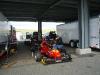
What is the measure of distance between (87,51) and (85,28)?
2.02m

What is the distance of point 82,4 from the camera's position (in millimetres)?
13570

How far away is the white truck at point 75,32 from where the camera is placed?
1494 centimetres

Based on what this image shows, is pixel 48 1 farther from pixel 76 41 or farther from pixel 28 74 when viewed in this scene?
pixel 28 74

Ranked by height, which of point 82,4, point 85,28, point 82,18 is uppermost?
point 82,4

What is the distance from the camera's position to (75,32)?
20.0 meters

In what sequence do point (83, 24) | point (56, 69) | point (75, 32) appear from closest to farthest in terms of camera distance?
point (56, 69)
point (83, 24)
point (75, 32)

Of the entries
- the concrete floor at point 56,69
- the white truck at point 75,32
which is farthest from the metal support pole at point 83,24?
the concrete floor at point 56,69

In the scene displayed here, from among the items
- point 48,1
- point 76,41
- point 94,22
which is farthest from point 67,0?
point 76,41

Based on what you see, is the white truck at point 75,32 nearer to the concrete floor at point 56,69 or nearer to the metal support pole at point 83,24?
the metal support pole at point 83,24

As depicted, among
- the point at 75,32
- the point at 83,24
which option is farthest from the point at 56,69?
the point at 75,32

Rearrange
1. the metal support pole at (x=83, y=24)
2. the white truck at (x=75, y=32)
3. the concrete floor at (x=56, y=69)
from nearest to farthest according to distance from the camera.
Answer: the concrete floor at (x=56, y=69)
the metal support pole at (x=83, y=24)
the white truck at (x=75, y=32)

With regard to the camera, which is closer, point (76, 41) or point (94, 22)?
point (94, 22)

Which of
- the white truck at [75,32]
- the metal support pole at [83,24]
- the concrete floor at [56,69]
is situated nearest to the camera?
the concrete floor at [56,69]

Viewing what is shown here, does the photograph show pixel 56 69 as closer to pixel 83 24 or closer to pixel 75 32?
pixel 83 24
